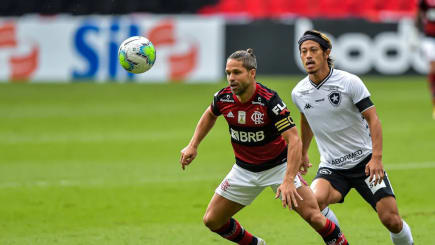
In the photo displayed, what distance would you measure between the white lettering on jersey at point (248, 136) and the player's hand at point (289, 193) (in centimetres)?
58

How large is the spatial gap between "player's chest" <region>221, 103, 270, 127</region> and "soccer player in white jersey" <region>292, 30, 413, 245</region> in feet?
2.13

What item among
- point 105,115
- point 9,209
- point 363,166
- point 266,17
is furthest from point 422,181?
point 266,17

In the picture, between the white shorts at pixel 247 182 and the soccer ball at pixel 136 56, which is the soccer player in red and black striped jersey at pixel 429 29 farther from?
the white shorts at pixel 247 182

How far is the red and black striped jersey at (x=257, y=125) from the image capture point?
22.3ft

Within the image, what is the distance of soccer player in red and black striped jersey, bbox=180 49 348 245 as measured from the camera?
674 cm

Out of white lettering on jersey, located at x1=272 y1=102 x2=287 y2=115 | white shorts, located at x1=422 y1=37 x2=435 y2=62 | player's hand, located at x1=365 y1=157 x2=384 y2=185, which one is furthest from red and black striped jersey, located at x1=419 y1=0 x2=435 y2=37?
white lettering on jersey, located at x1=272 y1=102 x2=287 y2=115

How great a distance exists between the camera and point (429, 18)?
17.4 m

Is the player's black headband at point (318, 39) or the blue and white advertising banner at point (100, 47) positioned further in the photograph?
the blue and white advertising banner at point (100, 47)

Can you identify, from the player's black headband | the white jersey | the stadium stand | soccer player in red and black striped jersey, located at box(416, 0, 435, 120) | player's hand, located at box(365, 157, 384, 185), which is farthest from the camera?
the stadium stand

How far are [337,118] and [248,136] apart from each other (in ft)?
2.99

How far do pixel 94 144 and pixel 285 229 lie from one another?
22.5ft

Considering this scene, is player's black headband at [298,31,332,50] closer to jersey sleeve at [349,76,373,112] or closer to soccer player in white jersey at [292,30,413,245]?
soccer player in white jersey at [292,30,413,245]

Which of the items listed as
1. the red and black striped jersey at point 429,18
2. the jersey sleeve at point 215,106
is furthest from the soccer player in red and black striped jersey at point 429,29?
the jersey sleeve at point 215,106

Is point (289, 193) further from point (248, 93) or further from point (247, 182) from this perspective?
point (248, 93)
